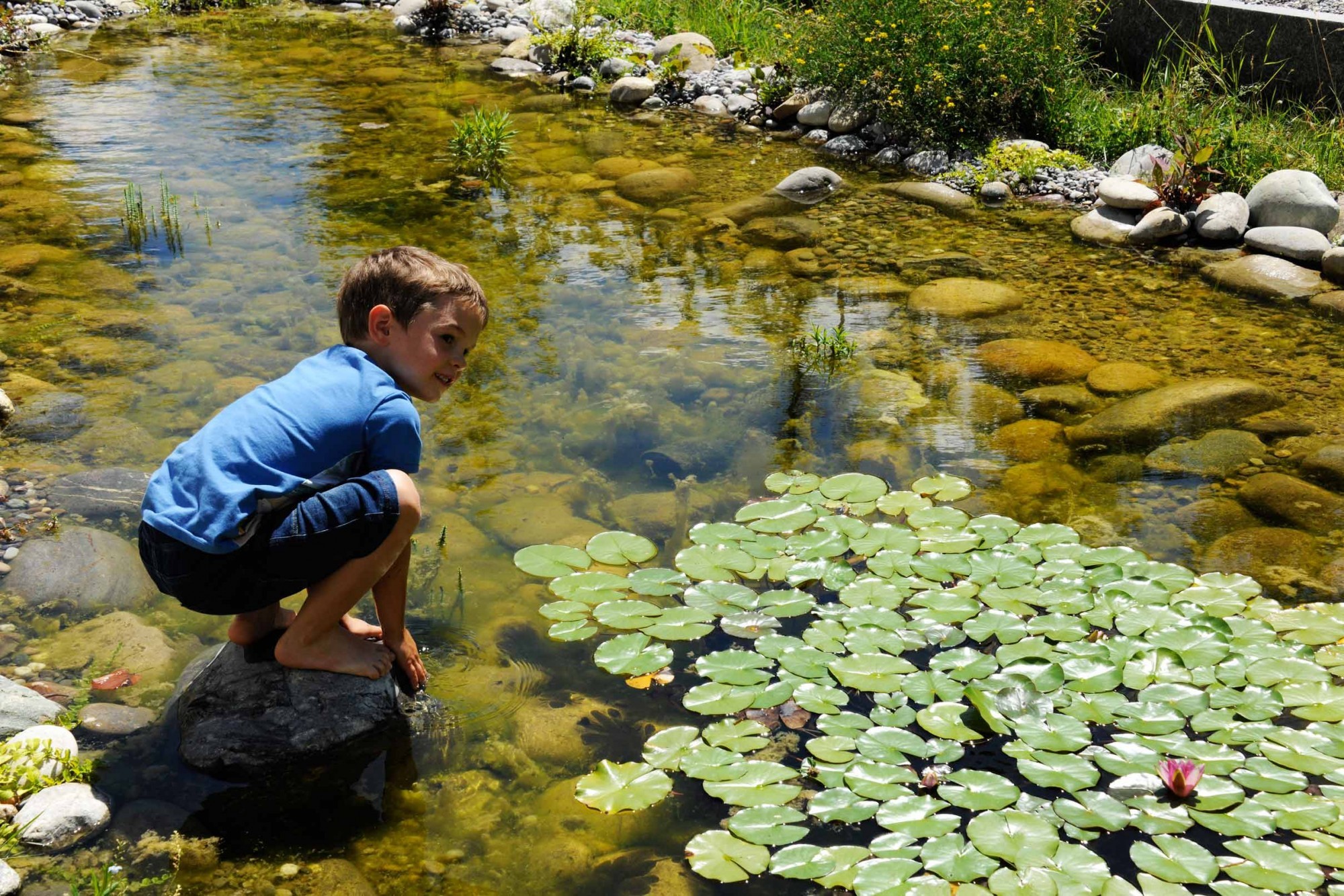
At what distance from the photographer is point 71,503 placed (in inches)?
157

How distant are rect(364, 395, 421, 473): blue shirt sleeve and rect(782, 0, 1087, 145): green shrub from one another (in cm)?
662

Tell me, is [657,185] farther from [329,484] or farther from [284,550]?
[284,550]

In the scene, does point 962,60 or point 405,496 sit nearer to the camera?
point 405,496

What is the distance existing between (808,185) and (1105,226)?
2.08m

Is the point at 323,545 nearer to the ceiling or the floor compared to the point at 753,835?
nearer to the ceiling

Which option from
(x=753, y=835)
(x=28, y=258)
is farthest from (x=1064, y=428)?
(x=28, y=258)

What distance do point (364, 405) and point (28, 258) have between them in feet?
15.4

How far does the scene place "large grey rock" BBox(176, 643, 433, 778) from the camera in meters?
2.84

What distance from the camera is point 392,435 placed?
284cm

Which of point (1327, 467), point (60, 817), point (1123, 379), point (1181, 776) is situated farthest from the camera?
point (1123, 379)

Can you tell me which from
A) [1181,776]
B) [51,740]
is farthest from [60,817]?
[1181,776]

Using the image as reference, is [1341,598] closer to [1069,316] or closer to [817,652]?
[817,652]

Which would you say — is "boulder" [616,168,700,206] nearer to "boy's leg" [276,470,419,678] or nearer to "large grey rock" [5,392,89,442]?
"large grey rock" [5,392,89,442]

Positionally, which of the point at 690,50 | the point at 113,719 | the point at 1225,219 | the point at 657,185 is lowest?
the point at 113,719
